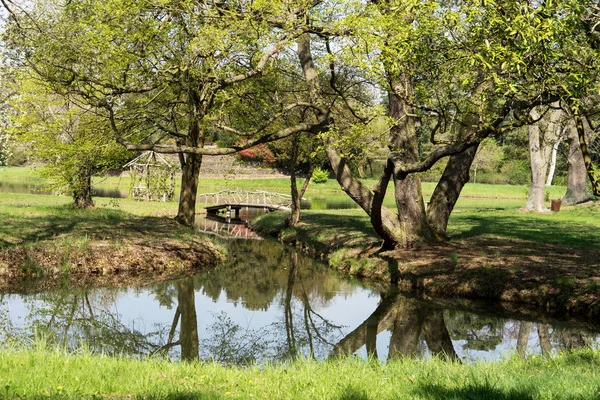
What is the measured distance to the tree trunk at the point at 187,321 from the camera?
1070cm

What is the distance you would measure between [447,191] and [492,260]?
295 centimetres

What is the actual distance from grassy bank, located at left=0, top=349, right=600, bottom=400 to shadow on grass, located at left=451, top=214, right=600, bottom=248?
1273 centimetres

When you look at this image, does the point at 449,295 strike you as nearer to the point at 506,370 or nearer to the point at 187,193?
the point at 506,370

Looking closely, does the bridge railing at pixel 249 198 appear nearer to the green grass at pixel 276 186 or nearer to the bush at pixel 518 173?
the green grass at pixel 276 186

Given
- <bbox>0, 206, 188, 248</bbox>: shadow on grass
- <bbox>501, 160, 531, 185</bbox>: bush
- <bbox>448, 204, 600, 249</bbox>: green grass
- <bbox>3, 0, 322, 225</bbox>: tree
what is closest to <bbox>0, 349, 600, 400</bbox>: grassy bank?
<bbox>3, 0, 322, 225</bbox>: tree

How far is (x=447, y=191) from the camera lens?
717 inches

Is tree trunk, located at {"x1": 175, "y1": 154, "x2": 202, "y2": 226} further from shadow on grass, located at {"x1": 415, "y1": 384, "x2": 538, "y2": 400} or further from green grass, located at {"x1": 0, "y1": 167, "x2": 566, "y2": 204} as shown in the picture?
green grass, located at {"x1": 0, "y1": 167, "x2": 566, "y2": 204}

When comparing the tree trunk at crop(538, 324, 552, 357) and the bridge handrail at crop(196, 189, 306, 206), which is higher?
the bridge handrail at crop(196, 189, 306, 206)

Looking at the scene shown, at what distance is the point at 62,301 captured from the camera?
44.2 feet

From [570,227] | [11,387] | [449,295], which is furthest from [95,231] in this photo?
[570,227]

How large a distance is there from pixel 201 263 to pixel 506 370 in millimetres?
12214

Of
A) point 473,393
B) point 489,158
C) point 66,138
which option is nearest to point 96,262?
point 66,138

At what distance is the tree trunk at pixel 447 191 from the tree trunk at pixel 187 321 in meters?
7.16

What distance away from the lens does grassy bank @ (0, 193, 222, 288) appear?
50.3 ft
